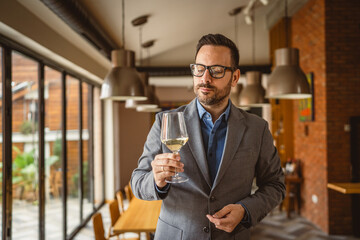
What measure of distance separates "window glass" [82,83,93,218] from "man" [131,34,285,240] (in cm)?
493

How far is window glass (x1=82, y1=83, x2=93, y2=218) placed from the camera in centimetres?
594

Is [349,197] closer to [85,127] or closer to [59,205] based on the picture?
[59,205]

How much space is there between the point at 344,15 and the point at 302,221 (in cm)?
350

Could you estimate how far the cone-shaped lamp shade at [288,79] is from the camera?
8.00 feet

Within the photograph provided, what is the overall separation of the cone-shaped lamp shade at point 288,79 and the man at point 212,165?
131 cm

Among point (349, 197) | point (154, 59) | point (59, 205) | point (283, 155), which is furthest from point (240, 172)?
point (154, 59)

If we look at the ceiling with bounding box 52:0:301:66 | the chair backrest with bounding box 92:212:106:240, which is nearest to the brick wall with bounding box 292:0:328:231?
the ceiling with bounding box 52:0:301:66

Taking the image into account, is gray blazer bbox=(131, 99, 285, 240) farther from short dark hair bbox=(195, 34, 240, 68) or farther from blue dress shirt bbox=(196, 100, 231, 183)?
short dark hair bbox=(195, 34, 240, 68)

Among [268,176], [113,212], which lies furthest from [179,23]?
[268,176]

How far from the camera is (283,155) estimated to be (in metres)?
6.51

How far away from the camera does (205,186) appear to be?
3.83ft

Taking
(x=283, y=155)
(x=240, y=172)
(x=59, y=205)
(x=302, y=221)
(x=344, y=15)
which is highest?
(x=344, y=15)

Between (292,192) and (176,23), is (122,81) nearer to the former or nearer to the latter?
(176,23)

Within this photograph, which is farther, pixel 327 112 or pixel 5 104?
pixel 327 112
